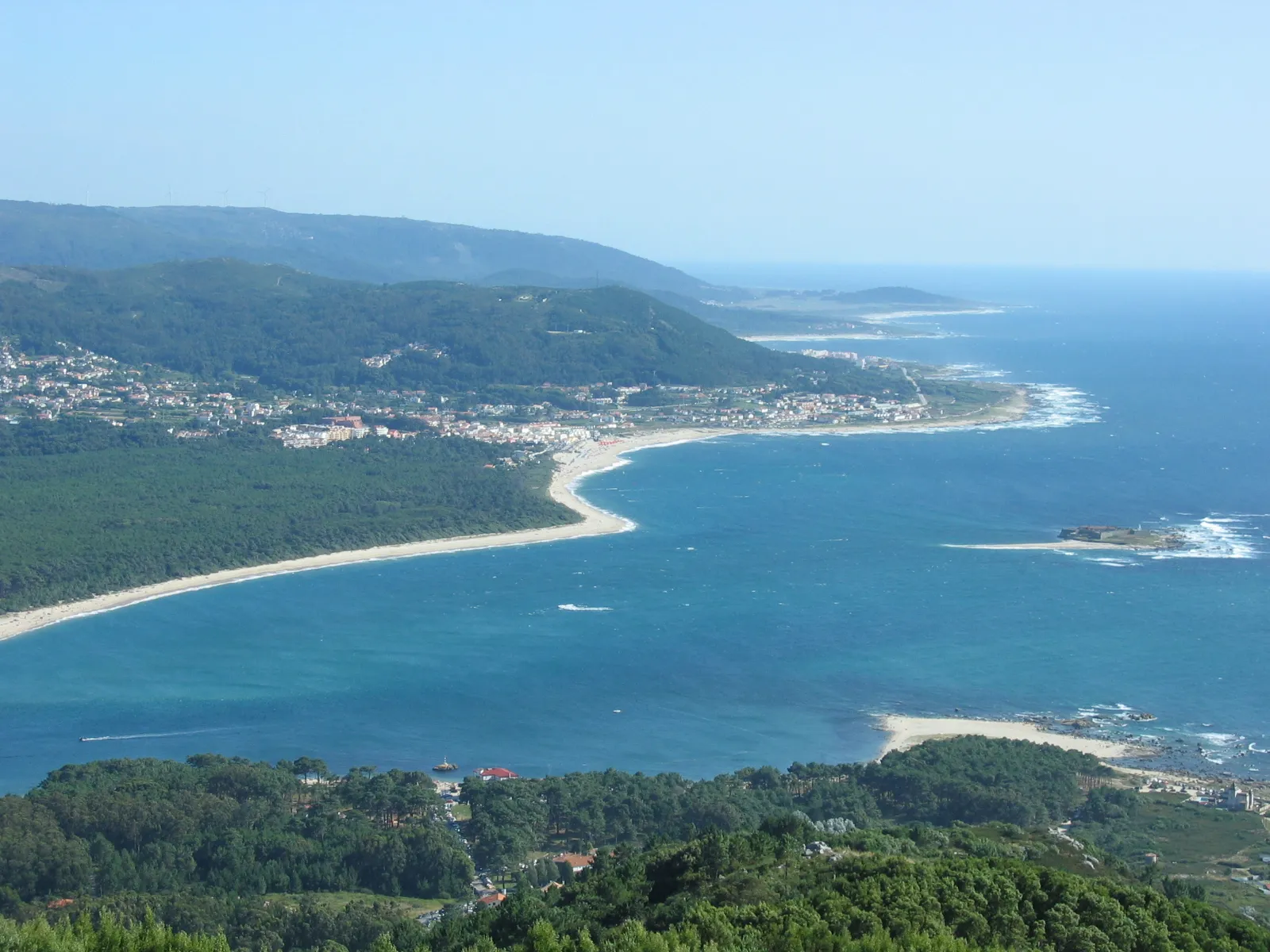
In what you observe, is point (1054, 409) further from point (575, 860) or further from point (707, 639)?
point (575, 860)

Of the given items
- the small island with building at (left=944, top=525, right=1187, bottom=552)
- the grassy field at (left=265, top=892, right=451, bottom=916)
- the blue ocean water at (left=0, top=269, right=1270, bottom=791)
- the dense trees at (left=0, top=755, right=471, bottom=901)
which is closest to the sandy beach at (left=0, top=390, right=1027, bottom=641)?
the blue ocean water at (left=0, top=269, right=1270, bottom=791)

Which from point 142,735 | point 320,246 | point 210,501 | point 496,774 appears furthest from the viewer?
point 320,246

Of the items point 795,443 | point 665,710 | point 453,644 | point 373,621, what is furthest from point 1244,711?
point 795,443

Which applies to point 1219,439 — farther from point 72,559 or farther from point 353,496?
point 72,559

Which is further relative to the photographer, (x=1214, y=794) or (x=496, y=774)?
(x=496, y=774)

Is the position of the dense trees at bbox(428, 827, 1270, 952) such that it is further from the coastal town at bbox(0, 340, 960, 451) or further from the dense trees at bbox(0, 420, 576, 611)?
the coastal town at bbox(0, 340, 960, 451)

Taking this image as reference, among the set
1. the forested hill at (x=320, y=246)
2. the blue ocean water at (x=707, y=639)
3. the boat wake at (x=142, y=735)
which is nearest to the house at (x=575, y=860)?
the blue ocean water at (x=707, y=639)

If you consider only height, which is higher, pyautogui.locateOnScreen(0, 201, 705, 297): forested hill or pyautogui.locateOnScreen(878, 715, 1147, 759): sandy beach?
pyautogui.locateOnScreen(0, 201, 705, 297): forested hill

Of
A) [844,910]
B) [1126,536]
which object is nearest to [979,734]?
[844,910]
